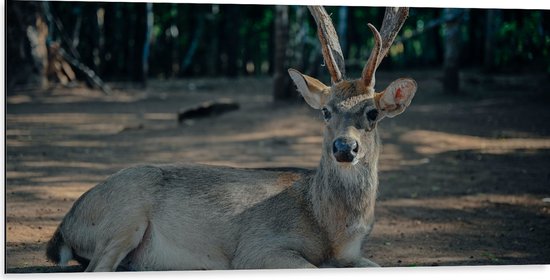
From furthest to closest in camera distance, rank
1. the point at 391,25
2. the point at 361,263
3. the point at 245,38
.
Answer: the point at 245,38 < the point at 391,25 < the point at 361,263

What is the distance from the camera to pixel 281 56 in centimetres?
991

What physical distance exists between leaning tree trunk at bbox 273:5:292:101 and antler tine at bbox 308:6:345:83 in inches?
205

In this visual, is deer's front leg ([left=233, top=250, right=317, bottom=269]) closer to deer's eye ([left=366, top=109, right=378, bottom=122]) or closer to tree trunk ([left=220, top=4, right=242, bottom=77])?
deer's eye ([left=366, top=109, right=378, bottom=122])

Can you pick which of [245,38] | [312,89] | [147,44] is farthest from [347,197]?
[245,38]

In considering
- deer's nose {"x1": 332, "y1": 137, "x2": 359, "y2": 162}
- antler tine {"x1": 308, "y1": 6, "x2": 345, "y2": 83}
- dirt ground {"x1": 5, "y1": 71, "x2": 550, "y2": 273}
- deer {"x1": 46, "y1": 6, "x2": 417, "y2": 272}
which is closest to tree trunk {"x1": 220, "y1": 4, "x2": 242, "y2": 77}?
dirt ground {"x1": 5, "y1": 71, "x2": 550, "y2": 273}

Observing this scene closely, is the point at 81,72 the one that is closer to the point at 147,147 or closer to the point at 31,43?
the point at 31,43

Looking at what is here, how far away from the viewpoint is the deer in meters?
4.07

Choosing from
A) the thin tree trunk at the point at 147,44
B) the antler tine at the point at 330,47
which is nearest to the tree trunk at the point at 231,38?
the thin tree trunk at the point at 147,44

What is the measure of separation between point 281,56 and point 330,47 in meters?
5.65

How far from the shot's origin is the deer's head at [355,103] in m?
3.94

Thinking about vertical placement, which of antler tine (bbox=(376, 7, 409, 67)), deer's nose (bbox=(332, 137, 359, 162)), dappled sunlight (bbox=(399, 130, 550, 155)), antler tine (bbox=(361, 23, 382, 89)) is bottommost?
dappled sunlight (bbox=(399, 130, 550, 155))

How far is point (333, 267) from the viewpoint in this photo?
162 inches

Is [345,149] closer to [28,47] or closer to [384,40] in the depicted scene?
[384,40]

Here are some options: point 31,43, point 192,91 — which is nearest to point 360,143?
point 31,43
